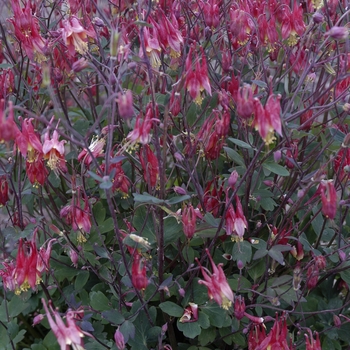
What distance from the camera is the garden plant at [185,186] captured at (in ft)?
4.41

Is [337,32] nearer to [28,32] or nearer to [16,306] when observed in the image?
[28,32]

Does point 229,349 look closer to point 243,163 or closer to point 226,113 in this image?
point 243,163

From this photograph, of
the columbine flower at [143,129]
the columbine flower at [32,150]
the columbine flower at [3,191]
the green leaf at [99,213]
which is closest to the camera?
the columbine flower at [143,129]

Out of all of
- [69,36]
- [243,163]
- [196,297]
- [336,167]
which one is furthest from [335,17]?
[196,297]

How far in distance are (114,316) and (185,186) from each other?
16.1 inches

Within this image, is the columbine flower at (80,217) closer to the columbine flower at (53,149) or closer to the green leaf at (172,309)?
the columbine flower at (53,149)

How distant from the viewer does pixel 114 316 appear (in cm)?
145

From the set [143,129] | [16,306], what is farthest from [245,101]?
[16,306]

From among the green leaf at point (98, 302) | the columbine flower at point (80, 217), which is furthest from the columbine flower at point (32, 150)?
the green leaf at point (98, 302)

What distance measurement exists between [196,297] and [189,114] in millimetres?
574

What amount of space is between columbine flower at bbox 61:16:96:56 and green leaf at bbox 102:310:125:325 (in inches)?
27.0

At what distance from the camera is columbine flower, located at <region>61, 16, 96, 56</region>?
1444mm

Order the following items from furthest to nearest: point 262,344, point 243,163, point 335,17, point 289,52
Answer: point 335,17 → point 289,52 → point 243,163 → point 262,344

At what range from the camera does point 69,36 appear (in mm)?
1458
